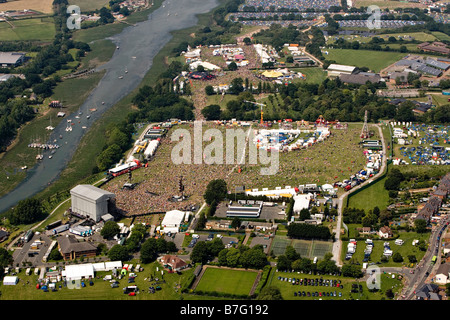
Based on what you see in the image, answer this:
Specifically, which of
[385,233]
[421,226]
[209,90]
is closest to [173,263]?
[385,233]

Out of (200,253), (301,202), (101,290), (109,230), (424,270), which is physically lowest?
(101,290)

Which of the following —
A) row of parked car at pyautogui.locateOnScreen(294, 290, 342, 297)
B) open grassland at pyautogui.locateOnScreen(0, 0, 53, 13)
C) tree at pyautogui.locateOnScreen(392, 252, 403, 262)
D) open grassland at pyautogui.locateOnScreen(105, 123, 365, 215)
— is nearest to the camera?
→ row of parked car at pyautogui.locateOnScreen(294, 290, 342, 297)

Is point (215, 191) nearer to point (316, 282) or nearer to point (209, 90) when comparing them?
point (316, 282)

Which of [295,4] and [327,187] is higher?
[327,187]

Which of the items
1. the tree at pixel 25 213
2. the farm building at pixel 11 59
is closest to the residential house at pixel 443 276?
the tree at pixel 25 213

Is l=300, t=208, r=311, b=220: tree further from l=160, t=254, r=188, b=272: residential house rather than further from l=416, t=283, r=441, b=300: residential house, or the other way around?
l=416, t=283, r=441, b=300: residential house

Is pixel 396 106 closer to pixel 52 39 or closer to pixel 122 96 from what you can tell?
pixel 122 96

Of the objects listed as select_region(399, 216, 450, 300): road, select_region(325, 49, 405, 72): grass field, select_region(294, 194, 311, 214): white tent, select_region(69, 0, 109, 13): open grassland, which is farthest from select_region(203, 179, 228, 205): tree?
select_region(69, 0, 109, 13): open grassland

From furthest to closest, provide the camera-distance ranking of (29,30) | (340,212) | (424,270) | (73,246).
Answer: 1. (29,30)
2. (340,212)
3. (73,246)
4. (424,270)
